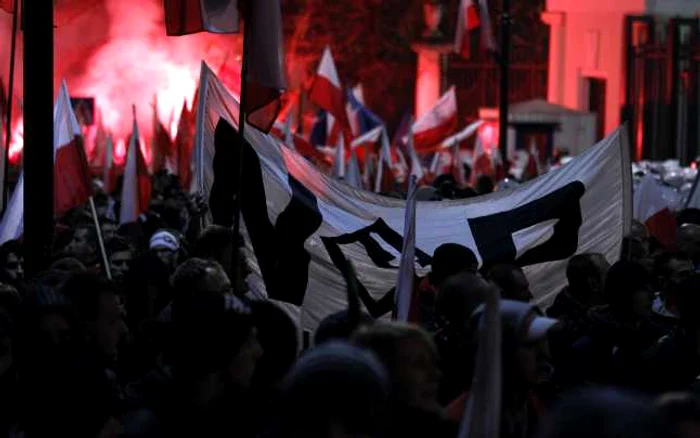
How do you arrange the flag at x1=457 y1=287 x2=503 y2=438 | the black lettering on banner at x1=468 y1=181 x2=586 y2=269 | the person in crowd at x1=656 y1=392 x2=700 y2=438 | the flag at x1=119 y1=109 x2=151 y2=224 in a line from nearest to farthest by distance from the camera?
the person in crowd at x1=656 y1=392 x2=700 y2=438
the flag at x1=457 y1=287 x2=503 y2=438
the black lettering on banner at x1=468 y1=181 x2=586 y2=269
the flag at x1=119 y1=109 x2=151 y2=224

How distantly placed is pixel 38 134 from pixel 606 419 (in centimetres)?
601

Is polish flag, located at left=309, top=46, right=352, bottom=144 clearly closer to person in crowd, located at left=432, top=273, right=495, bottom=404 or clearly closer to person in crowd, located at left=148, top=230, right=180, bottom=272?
person in crowd, located at left=148, top=230, right=180, bottom=272

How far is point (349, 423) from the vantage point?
13.1 ft

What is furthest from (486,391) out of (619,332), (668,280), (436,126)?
(436,126)

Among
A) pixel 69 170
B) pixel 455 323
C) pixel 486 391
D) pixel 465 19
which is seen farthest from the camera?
pixel 465 19

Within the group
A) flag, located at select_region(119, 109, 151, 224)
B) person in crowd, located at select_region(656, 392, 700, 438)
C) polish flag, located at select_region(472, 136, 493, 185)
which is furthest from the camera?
polish flag, located at select_region(472, 136, 493, 185)

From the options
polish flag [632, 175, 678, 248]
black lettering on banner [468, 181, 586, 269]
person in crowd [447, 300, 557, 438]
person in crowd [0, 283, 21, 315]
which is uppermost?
person in crowd [447, 300, 557, 438]

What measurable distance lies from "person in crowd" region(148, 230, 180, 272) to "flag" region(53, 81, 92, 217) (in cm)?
53

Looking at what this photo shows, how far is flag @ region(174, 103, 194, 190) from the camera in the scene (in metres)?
21.8

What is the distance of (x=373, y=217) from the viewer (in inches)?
400

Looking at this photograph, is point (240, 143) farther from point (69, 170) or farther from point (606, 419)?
point (606, 419)

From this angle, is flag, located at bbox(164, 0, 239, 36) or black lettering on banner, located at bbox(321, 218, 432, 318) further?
flag, located at bbox(164, 0, 239, 36)

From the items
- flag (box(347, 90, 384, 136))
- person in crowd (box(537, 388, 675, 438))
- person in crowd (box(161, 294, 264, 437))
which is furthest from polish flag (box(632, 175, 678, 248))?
flag (box(347, 90, 384, 136))

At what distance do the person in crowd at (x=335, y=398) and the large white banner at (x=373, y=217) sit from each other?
5395 mm
